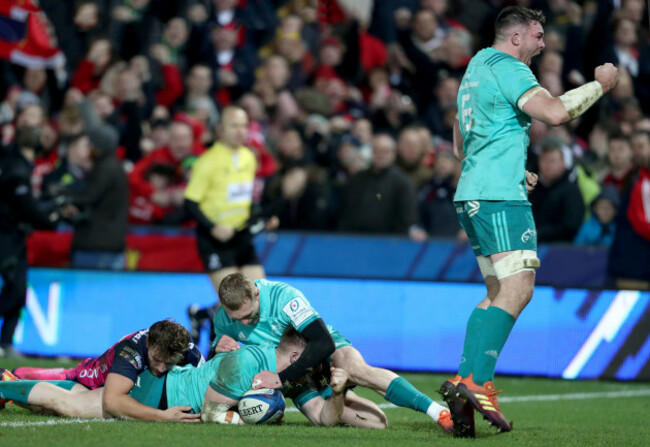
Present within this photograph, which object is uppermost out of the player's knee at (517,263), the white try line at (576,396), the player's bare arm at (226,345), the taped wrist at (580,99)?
the taped wrist at (580,99)

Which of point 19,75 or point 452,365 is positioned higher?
point 19,75

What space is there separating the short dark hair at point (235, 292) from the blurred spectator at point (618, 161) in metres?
6.19

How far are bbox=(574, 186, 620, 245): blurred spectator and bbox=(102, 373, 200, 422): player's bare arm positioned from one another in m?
6.63

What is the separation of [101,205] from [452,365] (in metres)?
4.16

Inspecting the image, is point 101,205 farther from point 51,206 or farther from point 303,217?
point 303,217

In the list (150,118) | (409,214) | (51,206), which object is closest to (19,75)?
(150,118)

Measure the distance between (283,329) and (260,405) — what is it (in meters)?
0.51

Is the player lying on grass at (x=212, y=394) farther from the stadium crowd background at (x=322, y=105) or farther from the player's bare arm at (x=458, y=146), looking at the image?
the stadium crowd background at (x=322, y=105)

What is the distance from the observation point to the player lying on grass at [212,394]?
22.2 ft

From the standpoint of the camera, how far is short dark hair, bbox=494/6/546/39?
6.57m

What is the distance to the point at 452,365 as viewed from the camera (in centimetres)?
1073

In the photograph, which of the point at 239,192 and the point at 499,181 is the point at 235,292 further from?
the point at 239,192

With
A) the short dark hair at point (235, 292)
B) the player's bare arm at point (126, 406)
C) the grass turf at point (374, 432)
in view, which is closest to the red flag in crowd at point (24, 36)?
the grass turf at point (374, 432)

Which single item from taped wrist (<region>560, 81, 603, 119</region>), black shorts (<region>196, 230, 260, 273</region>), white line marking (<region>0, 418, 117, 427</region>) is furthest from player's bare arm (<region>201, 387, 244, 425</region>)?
black shorts (<region>196, 230, 260, 273</region>)
